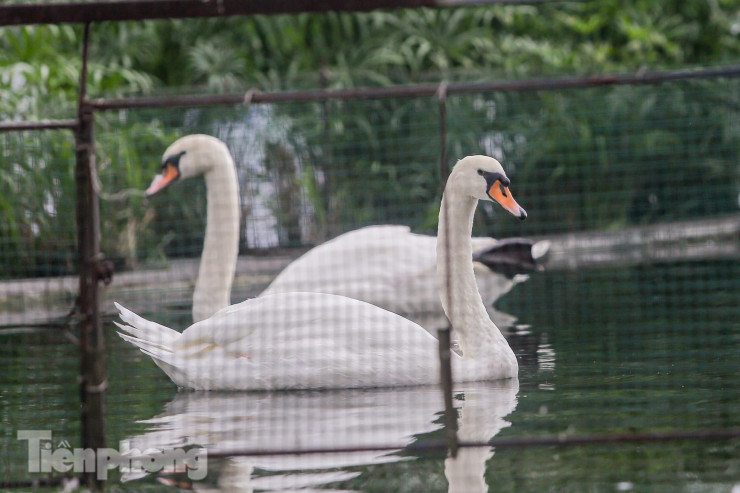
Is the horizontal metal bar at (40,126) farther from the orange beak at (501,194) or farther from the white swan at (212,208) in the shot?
the white swan at (212,208)

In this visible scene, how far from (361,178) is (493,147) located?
4.62 ft

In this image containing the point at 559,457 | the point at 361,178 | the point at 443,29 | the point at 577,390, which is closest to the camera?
the point at 559,457

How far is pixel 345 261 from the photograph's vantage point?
7656 millimetres

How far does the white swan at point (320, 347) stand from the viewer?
5.88 m

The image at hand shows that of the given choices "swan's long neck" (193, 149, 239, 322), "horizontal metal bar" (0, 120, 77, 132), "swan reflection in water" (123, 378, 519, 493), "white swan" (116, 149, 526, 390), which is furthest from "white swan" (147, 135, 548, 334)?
"horizontal metal bar" (0, 120, 77, 132)

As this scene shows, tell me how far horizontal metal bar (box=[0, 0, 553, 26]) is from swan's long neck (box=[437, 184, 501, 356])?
223 centimetres

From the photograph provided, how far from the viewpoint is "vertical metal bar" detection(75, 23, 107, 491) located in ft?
12.6

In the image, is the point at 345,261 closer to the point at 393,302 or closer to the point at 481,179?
the point at 393,302

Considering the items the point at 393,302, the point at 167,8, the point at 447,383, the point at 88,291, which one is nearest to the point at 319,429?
the point at 447,383

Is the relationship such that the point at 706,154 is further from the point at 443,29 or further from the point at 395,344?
the point at 395,344

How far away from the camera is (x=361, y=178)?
10.4 metres

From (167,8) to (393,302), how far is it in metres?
4.37

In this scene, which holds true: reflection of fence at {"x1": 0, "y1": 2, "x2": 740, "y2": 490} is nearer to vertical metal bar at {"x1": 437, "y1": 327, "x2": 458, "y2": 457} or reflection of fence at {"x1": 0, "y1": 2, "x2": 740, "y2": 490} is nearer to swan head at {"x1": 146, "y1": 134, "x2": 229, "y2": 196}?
vertical metal bar at {"x1": 437, "y1": 327, "x2": 458, "y2": 457}

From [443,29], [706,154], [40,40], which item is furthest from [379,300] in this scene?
[443,29]
